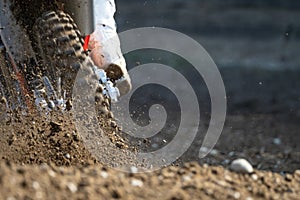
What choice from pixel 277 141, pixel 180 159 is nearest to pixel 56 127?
pixel 180 159

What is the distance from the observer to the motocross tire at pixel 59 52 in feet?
14.8

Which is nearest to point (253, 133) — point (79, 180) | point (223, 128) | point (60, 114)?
point (223, 128)

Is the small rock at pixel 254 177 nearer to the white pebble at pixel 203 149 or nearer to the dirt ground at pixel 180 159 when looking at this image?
the dirt ground at pixel 180 159

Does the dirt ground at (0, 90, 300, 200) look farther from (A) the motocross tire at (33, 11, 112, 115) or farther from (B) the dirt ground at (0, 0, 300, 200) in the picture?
(A) the motocross tire at (33, 11, 112, 115)

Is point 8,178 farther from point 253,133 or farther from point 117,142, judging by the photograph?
point 253,133

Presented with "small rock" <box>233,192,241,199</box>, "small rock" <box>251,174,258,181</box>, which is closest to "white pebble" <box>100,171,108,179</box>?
"small rock" <box>233,192,241,199</box>

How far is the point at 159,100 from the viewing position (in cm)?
749

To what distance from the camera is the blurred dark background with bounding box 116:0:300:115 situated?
7969mm

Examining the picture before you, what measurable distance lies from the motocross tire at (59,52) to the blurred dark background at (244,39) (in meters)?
3.06

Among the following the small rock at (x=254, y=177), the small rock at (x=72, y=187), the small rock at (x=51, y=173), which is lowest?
the small rock at (x=254, y=177)

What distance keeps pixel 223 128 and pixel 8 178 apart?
413 cm

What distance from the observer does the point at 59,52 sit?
454 centimetres

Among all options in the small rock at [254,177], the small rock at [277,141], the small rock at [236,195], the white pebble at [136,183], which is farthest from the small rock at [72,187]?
the small rock at [277,141]

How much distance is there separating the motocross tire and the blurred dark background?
3.06m
